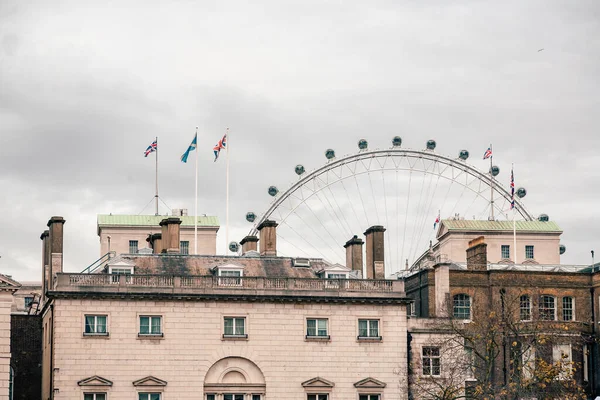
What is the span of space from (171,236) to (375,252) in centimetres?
1353

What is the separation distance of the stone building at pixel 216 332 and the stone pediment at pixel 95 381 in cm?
6

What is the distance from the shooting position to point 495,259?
433 feet

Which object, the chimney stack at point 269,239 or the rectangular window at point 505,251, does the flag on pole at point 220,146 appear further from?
the rectangular window at point 505,251

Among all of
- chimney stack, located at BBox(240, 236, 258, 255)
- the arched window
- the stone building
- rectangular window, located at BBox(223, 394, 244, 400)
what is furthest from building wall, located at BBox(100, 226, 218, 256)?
rectangular window, located at BBox(223, 394, 244, 400)

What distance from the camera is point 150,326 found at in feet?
266

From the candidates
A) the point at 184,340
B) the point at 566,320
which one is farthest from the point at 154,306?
the point at 566,320

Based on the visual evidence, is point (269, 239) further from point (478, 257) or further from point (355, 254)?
point (478, 257)

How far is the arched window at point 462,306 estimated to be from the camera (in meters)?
92.4

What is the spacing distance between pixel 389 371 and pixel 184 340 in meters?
13.0

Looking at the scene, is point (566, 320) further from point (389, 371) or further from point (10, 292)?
point (10, 292)

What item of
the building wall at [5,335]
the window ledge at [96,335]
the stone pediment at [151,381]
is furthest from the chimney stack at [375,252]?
the building wall at [5,335]

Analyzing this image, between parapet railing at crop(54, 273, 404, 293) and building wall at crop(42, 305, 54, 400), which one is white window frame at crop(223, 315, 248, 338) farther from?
building wall at crop(42, 305, 54, 400)

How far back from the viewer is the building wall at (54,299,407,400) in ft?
260

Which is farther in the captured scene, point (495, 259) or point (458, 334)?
point (495, 259)
